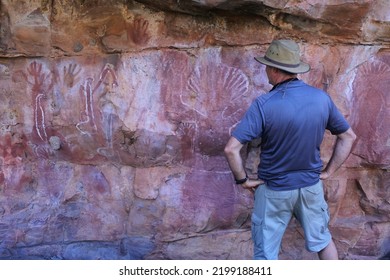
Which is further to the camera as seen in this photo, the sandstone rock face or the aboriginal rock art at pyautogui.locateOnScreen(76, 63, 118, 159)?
the aboriginal rock art at pyautogui.locateOnScreen(76, 63, 118, 159)

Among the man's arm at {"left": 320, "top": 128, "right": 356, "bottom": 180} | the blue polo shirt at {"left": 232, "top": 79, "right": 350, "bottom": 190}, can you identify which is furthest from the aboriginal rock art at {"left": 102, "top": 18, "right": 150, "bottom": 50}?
the man's arm at {"left": 320, "top": 128, "right": 356, "bottom": 180}

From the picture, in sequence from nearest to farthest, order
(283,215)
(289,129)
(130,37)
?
(289,129)
(283,215)
(130,37)

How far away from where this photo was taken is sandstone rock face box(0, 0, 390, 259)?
3.38m

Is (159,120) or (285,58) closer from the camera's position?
(285,58)

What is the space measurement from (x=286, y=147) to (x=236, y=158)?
27 cm

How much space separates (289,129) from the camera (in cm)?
264

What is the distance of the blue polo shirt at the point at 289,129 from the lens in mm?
2629

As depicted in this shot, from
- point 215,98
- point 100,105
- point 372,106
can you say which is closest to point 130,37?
point 100,105

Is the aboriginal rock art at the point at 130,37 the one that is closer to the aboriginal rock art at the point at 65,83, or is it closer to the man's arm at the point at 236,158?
the aboriginal rock art at the point at 65,83

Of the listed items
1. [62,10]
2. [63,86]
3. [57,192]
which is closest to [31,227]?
[57,192]

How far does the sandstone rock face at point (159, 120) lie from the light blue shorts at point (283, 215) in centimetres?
74

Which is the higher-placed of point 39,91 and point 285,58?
point 285,58

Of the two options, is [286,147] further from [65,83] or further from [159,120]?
[65,83]

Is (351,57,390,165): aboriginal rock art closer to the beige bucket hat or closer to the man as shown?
Answer: the man
